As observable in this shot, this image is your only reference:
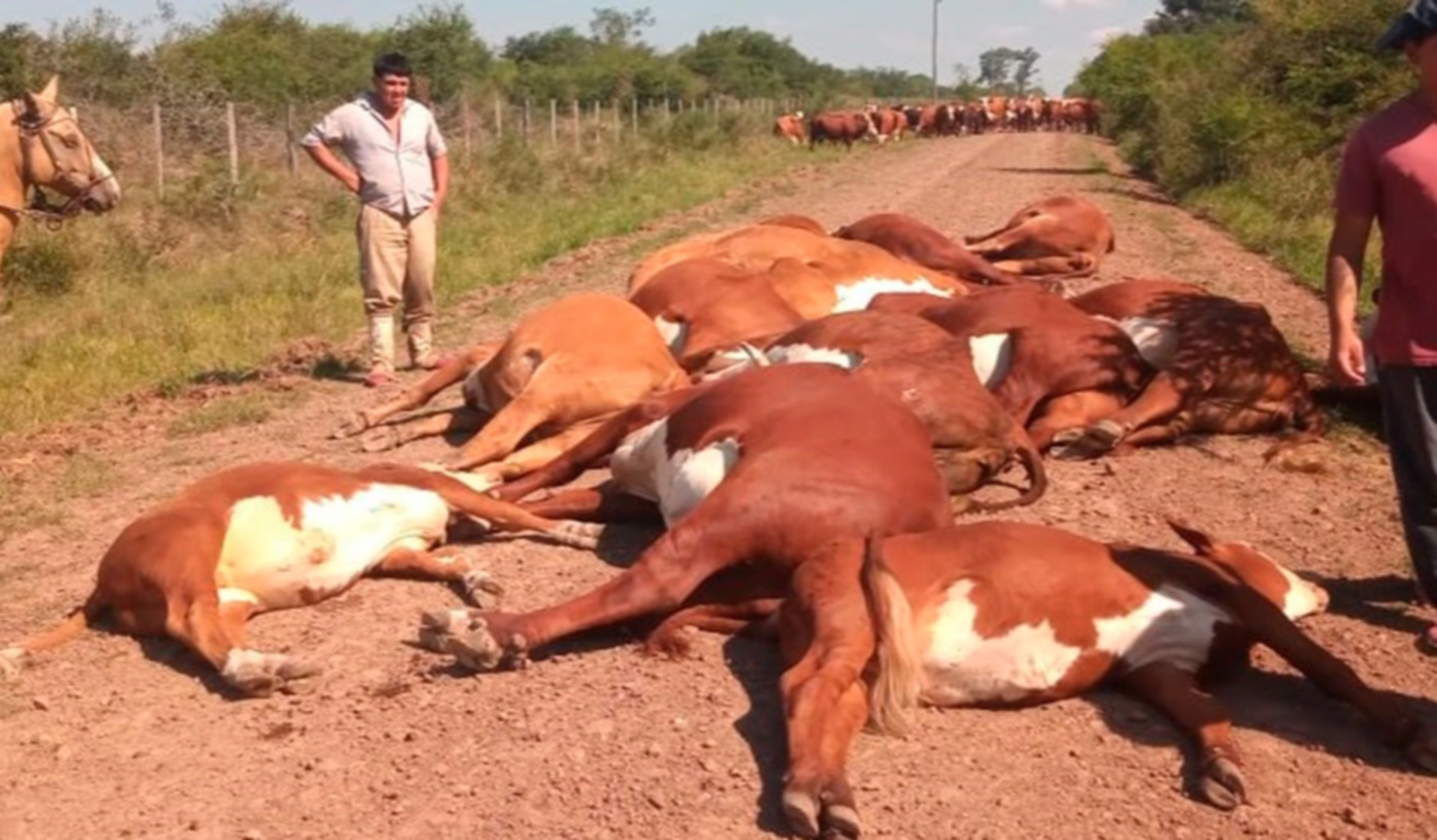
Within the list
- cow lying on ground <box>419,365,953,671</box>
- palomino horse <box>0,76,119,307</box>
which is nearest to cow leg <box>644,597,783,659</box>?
cow lying on ground <box>419,365,953,671</box>

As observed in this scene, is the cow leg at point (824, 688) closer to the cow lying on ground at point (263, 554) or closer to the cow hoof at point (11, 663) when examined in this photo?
the cow lying on ground at point (263, 554)

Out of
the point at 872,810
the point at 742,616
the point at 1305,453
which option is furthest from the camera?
the point at 1305,453

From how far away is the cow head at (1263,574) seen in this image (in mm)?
5237

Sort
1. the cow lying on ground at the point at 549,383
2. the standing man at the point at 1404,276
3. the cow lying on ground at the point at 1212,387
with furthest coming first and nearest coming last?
the cow lying on ground at the point at 1212,387 < the cow lying on ground at the point at 549,383 < the standing man at the point at 1404,276

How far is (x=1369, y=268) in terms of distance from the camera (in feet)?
42.5

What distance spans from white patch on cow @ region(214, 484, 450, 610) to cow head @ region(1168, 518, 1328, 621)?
277cm

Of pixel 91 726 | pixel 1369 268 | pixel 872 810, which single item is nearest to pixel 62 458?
pixel 91 726

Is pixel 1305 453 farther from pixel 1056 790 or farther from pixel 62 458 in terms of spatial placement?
pixel 62 458

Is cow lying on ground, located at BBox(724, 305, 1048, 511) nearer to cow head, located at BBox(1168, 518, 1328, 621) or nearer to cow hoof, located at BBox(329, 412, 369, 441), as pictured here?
cow head, located at BBox(1168, 518, 1328, 621)

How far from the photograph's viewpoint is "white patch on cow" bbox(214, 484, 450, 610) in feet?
18.1

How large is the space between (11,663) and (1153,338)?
5.52 m

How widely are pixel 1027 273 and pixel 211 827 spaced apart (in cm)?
982

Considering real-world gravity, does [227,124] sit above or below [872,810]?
above

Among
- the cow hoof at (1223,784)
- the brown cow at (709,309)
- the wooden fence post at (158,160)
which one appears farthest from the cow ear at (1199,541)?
the wooden fence post at (158,160)
